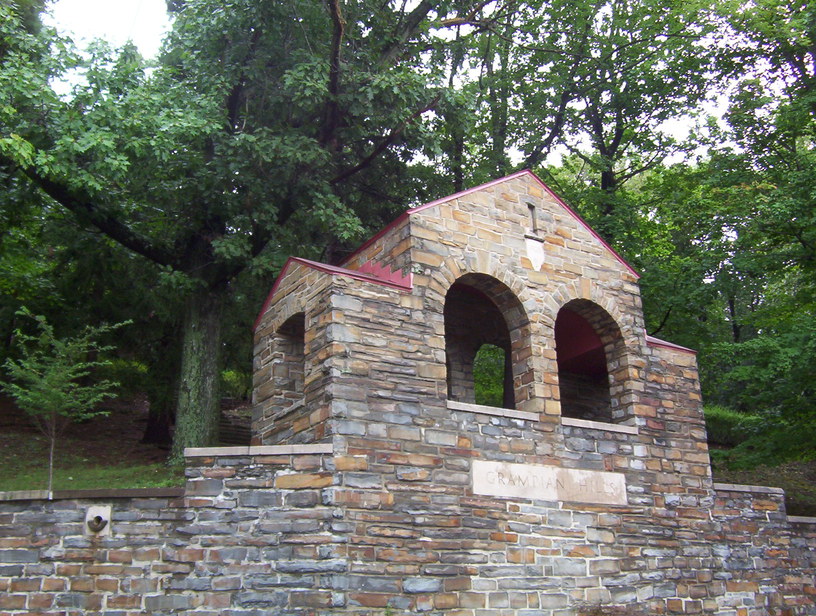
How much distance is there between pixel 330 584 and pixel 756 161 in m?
12.7

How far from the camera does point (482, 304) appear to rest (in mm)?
12703

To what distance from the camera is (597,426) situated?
34.1 feet

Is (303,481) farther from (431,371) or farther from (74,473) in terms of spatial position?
(74,473)

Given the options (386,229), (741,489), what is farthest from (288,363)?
(741,489)

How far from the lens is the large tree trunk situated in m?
12.7

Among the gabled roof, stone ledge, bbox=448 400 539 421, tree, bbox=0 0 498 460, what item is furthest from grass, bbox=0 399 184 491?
stone ledge, bbox=448 400 539 421

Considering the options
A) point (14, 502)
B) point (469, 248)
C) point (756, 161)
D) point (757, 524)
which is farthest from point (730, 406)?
point (14, 502)

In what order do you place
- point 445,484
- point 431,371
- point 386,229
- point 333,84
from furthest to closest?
point 333,84 → point 386,229 → point 431,371 → point 445,484

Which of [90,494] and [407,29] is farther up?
[407,29]

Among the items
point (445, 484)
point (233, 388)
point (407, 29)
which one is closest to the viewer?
point (445, 484)

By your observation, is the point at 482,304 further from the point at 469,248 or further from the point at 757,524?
the point at 757,524

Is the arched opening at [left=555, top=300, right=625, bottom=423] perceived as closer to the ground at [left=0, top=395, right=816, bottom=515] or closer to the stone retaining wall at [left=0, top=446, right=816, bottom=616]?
the stone retaining wall at [left=0, top=446, right=816, bottom=616]

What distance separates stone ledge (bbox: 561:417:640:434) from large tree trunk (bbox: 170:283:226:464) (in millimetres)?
5873

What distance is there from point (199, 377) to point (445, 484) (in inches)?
227
